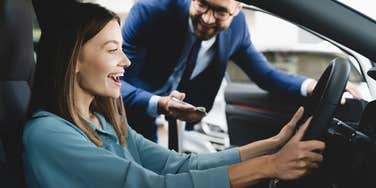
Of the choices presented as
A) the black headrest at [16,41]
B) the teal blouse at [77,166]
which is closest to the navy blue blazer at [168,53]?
the black headrest at [16,41]

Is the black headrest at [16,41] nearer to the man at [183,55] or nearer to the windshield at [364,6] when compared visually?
the man at [183,55]

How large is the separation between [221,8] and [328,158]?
34.0 inches

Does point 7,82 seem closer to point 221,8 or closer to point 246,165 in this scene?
point 246,165

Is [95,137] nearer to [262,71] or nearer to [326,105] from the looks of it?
[326,105]

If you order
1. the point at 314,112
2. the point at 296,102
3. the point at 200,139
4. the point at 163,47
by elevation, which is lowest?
the point at 200,139

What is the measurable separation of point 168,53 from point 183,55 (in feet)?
0.21

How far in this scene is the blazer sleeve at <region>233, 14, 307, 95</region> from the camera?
272 centimetres

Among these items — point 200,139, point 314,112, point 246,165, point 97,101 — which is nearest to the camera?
point 246,165

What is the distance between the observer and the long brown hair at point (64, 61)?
1.48 meters

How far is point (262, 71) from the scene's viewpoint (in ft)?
9.18

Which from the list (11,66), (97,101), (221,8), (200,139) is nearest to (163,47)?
(221,8)

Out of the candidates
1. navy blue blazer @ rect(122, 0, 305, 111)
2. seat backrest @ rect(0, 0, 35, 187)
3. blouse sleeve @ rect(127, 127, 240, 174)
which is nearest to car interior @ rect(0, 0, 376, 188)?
seat backrest @ rect(0, 0, 35, 187)

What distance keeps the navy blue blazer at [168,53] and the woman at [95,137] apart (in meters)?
0.68

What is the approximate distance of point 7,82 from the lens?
5.17 ft
